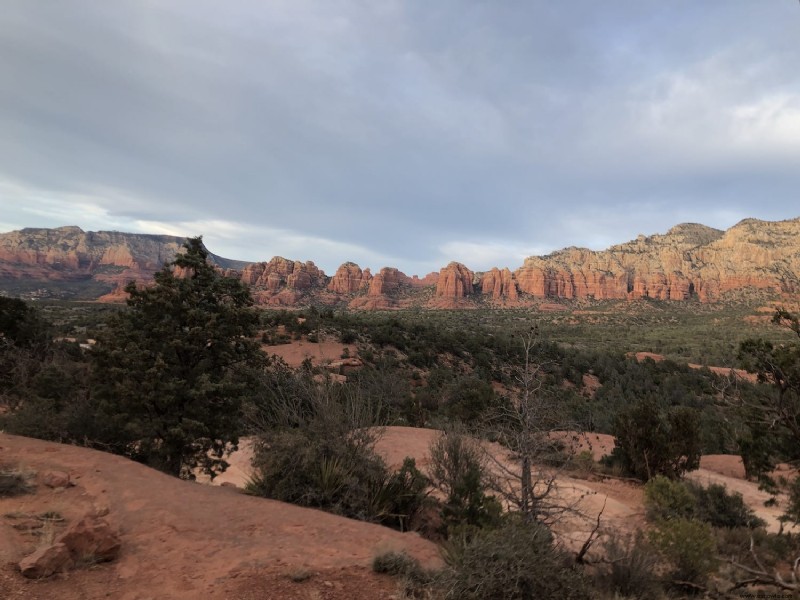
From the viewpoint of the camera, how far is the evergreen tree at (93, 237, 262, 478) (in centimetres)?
935

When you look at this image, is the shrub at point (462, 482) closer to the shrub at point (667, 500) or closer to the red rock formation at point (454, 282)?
the shrub at point (667, 500)

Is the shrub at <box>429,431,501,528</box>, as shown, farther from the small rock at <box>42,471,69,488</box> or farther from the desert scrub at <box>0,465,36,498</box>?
the desert scrub at <box>0,465,36,498</box>

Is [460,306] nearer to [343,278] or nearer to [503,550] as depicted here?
[343,278]

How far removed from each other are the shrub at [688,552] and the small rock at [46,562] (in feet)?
25.4

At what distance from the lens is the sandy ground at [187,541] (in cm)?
467

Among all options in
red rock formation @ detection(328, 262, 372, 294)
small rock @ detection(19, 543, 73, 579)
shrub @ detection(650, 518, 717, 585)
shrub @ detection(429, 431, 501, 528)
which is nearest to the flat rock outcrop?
red rock formation @ detection(328, 262, 372, 294)

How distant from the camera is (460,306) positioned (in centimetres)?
11250

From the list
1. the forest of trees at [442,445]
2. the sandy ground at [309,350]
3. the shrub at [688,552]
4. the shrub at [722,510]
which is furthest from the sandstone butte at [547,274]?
the shrub at [688,552]

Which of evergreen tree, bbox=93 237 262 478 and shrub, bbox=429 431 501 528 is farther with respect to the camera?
evergreen tree, bbox=93 237 262 478

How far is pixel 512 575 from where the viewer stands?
13.4ft

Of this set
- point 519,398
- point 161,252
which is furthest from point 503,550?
point 161,252

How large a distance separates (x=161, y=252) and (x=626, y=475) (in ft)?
697

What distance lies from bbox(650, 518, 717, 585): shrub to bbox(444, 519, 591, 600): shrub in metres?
3.24

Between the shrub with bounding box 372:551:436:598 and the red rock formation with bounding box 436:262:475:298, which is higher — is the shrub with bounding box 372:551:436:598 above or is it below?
below
